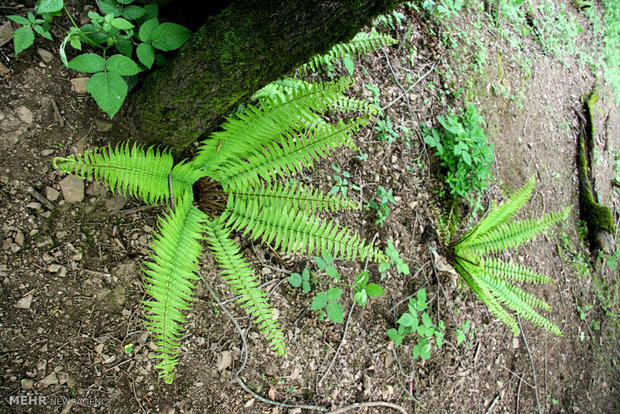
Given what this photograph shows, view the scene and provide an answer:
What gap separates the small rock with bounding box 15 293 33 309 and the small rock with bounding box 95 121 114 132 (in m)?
0.91

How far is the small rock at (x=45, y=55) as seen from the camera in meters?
1.91

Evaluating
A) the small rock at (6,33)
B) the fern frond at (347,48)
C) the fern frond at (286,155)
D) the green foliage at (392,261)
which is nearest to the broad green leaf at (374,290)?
the green foliage at (392,261)

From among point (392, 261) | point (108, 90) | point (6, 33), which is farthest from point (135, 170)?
point (392, 261)

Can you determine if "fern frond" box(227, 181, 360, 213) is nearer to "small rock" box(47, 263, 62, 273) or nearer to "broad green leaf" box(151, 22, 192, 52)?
"broad green leaf" box(151, 22, 192, 52)

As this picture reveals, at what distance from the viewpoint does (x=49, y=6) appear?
164 cm

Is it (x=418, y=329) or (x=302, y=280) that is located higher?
(x=302, y=280)

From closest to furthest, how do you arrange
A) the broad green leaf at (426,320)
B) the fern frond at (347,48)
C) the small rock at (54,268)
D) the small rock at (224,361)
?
1. the small rock at (54,268)
2. the small rock at (224,361)
3. the fern frond at (347,48)
4. the broad green leaf at (426,320)

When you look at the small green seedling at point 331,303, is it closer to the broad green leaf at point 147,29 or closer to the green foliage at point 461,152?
the green foliage at point 461,152

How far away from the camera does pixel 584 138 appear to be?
5.31 metres

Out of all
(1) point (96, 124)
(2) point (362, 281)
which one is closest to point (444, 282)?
(2) point (362, 281)

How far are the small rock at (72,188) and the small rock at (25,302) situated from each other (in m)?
0.50

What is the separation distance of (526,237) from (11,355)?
3549 mm

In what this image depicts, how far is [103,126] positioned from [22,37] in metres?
0.50

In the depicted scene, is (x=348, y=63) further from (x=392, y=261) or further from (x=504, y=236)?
(x=504, y=236)
